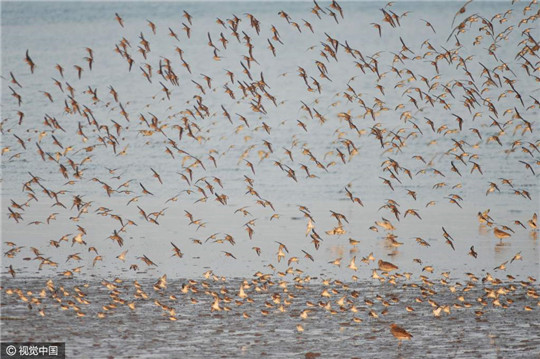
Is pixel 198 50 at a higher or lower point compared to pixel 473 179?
higher

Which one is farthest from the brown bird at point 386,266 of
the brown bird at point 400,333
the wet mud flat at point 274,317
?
the brown bird at point 400,333

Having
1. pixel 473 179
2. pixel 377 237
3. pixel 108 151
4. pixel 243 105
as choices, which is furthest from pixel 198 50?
pixel 377 237

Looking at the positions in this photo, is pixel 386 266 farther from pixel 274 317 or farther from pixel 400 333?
pixel 400 333

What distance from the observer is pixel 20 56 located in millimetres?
93375

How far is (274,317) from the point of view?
723 inches

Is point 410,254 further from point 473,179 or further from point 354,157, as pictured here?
point 354,157

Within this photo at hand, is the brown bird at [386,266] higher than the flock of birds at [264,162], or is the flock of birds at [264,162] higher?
the flock of birds at [264,162]

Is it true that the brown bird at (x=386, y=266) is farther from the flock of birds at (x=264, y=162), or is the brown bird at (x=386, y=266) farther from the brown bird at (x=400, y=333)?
the brown bird at (x=400, y=333)

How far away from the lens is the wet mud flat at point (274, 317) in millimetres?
16375

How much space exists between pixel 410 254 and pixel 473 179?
13.5 meters

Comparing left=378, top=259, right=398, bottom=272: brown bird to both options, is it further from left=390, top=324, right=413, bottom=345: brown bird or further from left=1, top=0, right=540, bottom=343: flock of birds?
left=390, top=324, right=413, bottom=345: brown bird

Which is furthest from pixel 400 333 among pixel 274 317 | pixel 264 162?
pixel 264 162

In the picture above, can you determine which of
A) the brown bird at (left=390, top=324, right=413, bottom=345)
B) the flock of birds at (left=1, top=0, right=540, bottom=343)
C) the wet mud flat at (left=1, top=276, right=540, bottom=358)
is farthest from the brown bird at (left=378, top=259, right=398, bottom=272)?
the brown bird at (left=390, top=324, right=413, bottom=345)

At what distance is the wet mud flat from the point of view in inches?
645
